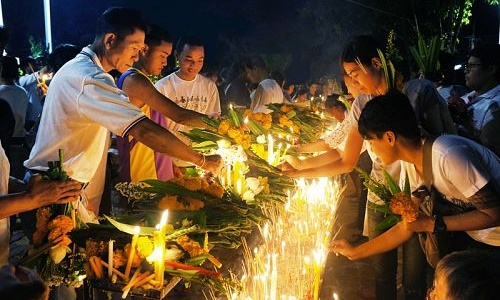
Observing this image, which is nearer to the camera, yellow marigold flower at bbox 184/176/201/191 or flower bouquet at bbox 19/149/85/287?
flower bouquet at bbox 19/149/85/287

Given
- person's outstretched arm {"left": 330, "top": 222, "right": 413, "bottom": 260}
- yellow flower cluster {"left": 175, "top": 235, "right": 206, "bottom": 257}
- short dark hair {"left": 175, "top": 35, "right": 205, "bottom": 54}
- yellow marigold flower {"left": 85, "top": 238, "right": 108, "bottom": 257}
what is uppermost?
short dark hair {"left": 175, "top": 35, "right": 205, "bottom": 54}

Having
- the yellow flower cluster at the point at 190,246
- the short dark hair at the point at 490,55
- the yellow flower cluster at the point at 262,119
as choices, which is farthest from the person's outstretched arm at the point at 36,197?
the short dark hair at the point at 490,55

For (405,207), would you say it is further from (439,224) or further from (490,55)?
(490,55)

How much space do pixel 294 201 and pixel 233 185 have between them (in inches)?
42.7

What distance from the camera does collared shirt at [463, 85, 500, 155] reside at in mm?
4898

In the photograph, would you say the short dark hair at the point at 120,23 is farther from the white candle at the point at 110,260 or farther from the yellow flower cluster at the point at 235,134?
the white candle at the point at 110,260

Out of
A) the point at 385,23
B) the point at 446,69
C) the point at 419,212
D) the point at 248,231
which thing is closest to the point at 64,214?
the point at 248,231

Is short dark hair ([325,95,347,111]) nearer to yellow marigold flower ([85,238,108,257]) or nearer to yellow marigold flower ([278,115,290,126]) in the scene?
yellow marigold flower ([278,115,290,126])

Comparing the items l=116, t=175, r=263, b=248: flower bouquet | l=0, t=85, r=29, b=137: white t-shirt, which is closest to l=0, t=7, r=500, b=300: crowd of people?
l=116, t=175, r=263, b=248: flower bouquet

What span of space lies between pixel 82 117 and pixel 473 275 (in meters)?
2.57

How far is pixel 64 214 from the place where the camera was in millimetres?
2859

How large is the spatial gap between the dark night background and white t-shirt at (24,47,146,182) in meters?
18.7

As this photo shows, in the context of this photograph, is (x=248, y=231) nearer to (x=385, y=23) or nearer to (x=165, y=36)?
(x=165, y=36)

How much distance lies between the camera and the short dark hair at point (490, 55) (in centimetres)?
541
